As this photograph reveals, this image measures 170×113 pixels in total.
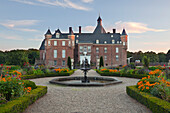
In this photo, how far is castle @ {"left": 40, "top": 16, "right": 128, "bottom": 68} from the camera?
125 ft

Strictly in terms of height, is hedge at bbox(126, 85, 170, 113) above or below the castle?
below

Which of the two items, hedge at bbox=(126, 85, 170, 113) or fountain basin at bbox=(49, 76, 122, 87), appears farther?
fountain basin at bbox=(49, 76, 122, 87)

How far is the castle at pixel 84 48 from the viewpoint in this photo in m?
38.0

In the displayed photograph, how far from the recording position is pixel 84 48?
131 ft

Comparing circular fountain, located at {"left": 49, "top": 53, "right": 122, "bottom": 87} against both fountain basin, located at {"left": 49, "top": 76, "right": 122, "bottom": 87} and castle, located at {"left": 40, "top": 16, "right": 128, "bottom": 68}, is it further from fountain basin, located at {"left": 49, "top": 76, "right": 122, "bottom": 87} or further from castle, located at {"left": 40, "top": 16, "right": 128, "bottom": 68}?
castle, located at {"left": 40, "top": 16, "right": 128, "bottom": 68}

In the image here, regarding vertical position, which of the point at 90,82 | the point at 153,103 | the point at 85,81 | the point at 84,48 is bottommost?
the point at 90,82

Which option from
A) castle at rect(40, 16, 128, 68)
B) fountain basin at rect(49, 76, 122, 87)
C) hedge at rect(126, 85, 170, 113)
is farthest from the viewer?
castle at rect(40, 16, 128, 68)

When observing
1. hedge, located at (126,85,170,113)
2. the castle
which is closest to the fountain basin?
hedge, located at (126,85,170,113)

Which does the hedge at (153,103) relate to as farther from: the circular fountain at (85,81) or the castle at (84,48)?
the castle at (84,48)

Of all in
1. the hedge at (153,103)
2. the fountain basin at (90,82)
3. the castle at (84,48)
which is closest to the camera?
the hedge at (153,103)

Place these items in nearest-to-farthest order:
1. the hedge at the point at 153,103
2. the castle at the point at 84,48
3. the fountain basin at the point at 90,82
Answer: the hedge at the point at 153,103 < the fountain basin at the point at 90,82 < the castle at the point at 84,48

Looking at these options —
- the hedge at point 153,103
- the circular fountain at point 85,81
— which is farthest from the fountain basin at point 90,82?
the hedge at point 153,103

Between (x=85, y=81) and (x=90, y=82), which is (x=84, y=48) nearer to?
(x=90, y=82)

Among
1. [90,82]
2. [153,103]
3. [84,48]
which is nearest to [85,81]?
[90,82]
